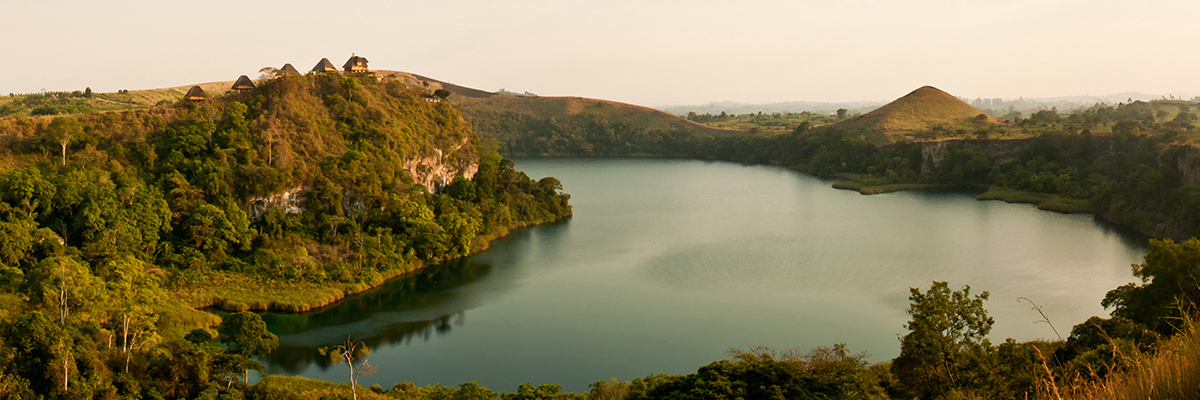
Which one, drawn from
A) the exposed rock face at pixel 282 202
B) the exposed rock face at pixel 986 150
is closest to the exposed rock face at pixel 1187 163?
the exposed rock face at pixel 986 150

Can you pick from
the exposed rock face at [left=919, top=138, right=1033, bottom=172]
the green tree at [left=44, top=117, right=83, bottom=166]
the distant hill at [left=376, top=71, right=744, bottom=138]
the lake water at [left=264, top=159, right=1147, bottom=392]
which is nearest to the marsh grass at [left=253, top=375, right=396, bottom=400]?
the lake water at [left=264, top=159, right=1147, bottom=392]

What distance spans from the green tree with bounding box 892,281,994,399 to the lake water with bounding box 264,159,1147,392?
27.7 ft

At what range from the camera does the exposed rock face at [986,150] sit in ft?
214

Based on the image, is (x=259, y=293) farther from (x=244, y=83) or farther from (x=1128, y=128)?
(x=1128, y=128)

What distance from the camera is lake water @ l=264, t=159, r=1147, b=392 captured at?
25.2m

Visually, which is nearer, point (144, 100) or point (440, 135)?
point (440, 135)

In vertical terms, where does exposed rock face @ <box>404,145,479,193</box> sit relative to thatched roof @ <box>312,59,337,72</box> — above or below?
below

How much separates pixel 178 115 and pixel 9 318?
2112 cm

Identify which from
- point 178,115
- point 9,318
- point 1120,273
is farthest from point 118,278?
point 1120,273

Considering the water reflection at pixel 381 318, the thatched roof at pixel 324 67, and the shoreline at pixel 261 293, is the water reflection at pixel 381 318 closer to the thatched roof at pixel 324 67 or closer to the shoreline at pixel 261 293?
the shoreline at pixel 261 293

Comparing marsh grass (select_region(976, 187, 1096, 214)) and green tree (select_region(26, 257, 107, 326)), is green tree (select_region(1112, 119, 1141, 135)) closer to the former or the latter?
marsh grass (select_region(976, 187, 1096, 214))

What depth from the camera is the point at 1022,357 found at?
53.7 ft

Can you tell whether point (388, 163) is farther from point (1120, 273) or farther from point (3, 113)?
point (1120, 273)

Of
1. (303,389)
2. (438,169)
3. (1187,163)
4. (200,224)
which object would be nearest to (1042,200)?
(1187,163)
